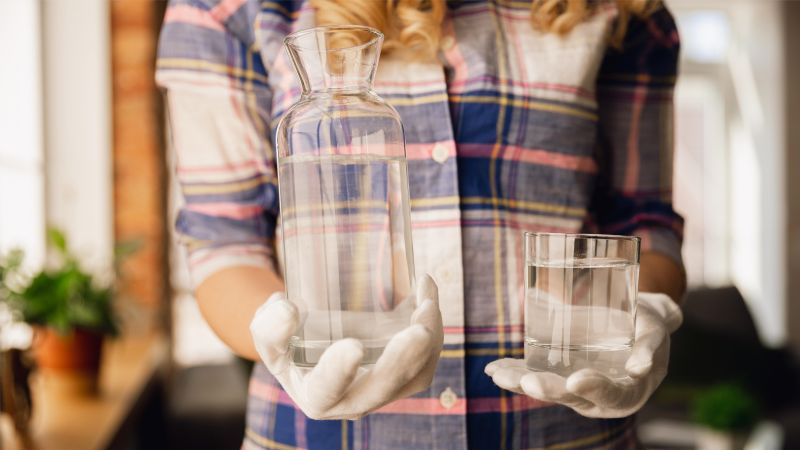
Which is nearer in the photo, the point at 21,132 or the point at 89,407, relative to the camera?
the point at 89,407

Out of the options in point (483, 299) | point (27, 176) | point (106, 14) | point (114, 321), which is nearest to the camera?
point (483, 299)

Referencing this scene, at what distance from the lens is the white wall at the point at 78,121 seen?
113 inches

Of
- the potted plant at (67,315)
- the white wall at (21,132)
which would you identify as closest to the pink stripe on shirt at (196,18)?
the potted plant at (67,315)

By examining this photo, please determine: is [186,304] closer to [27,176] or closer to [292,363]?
[27,176]

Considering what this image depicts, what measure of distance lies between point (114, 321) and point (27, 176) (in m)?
0.64

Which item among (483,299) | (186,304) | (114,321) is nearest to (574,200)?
(483,299)

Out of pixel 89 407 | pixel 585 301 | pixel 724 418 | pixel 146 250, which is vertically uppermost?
pixel 585 301

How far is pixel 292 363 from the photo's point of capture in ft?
1.92

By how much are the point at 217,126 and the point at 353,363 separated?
37 centimetres

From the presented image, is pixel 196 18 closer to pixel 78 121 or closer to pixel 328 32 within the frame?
pixel 328 32

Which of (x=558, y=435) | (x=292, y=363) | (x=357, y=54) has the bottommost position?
(x=558, y=435)

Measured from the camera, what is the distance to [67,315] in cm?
196

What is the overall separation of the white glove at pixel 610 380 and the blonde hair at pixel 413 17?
0.28 metres

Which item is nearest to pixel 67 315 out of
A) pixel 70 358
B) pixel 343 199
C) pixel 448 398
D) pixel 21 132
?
pixel 70 358
